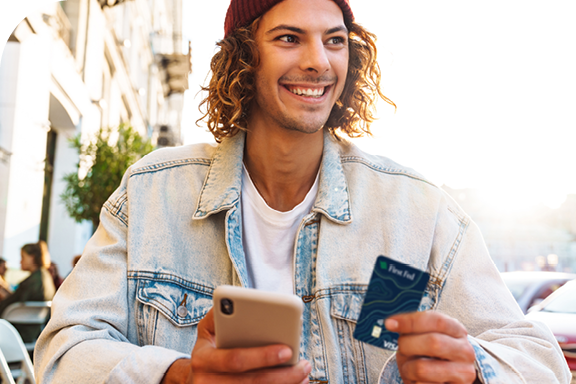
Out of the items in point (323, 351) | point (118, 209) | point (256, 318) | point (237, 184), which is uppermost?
point (237, 184)

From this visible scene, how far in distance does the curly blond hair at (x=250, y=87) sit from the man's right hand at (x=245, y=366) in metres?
1.28

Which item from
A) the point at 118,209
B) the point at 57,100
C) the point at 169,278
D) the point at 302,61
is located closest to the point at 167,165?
the point at 118,209

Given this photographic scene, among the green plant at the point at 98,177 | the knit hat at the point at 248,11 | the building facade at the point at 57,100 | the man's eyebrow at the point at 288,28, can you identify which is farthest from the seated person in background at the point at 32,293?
the man's eyebrow at the point at 288,28

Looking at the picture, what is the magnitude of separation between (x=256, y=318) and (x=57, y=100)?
979 centimetres

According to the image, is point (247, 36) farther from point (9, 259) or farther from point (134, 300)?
point (9, 259)

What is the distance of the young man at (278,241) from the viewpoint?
4.94 ft

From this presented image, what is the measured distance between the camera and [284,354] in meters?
1.03

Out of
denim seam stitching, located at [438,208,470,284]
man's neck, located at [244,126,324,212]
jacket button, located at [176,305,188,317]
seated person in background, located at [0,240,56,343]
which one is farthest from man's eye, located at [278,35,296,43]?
seated person in background, located at [0,240,56,343]

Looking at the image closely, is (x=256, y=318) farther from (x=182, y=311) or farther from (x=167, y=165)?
(x=167, y=165)

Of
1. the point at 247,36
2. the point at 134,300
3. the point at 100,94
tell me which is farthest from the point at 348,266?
the point at 100,94

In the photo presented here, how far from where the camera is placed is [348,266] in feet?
5.90

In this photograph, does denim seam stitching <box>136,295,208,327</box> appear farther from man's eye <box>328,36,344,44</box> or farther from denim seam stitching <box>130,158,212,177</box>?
man's eye <box>328,36,344,44</box>

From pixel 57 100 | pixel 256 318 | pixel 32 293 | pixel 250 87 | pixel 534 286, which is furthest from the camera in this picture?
pixel 57 100

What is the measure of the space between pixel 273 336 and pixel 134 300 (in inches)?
34.0
